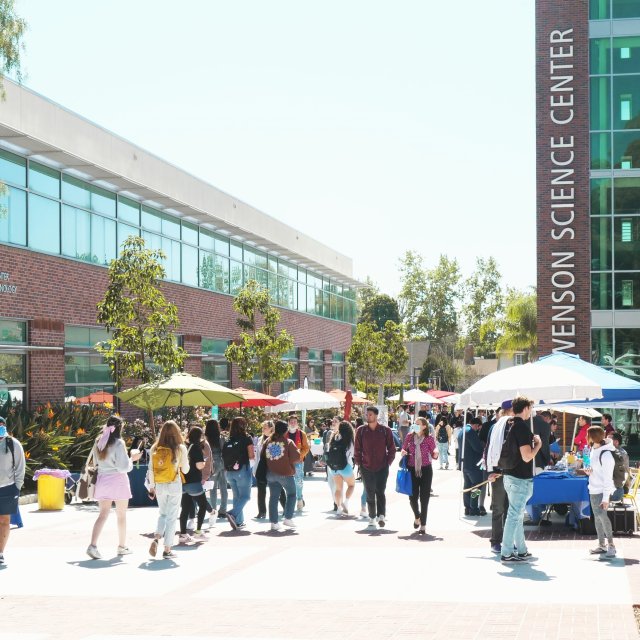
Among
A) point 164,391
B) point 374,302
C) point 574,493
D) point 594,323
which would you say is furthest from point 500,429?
point 374,302

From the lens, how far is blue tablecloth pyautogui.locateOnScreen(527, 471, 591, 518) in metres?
14.9

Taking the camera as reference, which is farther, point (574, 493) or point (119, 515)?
point (574, 493)

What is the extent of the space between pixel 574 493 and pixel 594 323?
18.9 meters

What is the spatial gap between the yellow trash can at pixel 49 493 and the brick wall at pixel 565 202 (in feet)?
58.6

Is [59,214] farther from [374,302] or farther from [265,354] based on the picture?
[374,302]

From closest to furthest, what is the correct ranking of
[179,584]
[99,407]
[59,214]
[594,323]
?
[179,584]
[99,407]
[59,214]
[594,323]

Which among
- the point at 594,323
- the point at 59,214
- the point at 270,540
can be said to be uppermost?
the point at 59,214

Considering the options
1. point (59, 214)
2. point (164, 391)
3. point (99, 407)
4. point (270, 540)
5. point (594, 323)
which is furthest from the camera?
point (594, 323)

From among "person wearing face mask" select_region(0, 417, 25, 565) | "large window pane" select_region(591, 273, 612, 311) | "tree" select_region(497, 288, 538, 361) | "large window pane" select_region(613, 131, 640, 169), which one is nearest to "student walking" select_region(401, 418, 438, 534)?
"person wearing face mask" select_region(0, 417, 25, 565)

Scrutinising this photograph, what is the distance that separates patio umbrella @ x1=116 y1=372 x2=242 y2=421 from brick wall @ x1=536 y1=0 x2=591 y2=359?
1537 cm

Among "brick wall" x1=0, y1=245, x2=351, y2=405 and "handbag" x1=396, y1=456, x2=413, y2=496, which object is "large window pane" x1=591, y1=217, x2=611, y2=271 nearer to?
"brick wall" x1=0, y1=245, x2=351, y2=405

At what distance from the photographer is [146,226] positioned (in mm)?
33781

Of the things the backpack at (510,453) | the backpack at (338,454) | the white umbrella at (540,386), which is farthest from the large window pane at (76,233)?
the backpack at (510,453)

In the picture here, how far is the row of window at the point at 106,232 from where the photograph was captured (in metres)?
25.9
